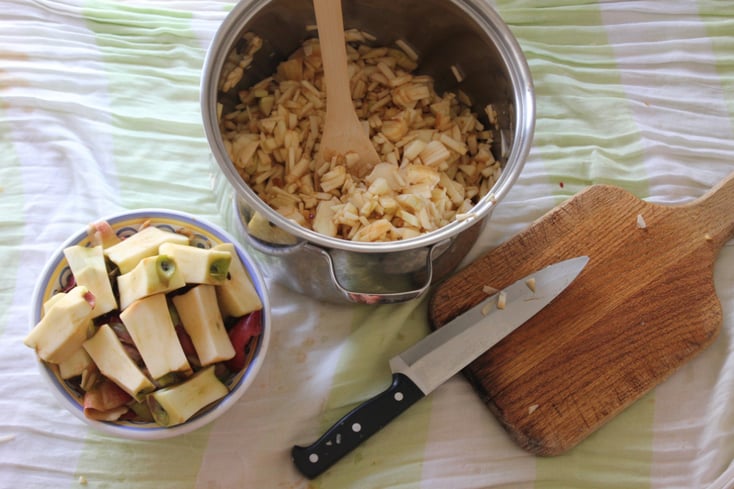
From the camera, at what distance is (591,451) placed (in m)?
0.88

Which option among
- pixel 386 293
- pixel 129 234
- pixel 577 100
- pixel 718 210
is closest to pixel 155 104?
pixel 129 234

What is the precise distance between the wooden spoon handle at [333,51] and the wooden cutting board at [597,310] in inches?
11.3

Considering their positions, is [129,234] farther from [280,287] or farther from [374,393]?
[374,393]

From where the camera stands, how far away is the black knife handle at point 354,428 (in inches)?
32.7

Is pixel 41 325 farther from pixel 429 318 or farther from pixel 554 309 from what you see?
pixel 554 309

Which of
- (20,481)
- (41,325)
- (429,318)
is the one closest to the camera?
(41,325)

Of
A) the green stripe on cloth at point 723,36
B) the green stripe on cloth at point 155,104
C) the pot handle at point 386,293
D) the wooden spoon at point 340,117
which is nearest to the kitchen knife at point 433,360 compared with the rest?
the pot handle at point 386,293

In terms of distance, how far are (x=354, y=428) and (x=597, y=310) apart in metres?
0.37

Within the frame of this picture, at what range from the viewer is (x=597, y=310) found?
0.91 m

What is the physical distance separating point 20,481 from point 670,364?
0.85m

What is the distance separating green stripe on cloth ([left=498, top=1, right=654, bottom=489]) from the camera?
91 cm

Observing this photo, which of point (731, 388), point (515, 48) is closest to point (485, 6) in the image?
point (515, 48)

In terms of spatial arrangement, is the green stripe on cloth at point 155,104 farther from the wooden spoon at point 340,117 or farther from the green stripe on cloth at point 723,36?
the green stripe on cloth at point 723,36

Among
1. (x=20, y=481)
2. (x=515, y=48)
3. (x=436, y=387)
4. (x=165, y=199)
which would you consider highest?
(x=515, y=48)
